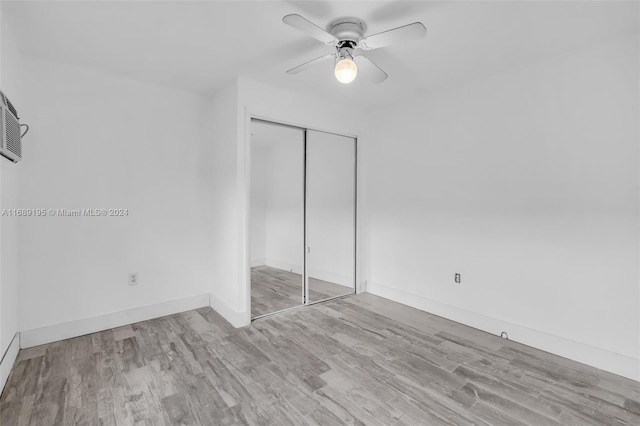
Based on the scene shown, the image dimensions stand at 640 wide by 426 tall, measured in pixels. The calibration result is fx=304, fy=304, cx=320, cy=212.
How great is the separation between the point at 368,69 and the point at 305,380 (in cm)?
231

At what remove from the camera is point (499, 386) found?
209 centimetres

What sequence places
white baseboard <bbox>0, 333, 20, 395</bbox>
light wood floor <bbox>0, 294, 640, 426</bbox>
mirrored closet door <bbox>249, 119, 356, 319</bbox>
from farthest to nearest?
mirrored closet door <bbox>249, 119, 356, 319</bbox>, white baseboard <bbox>0, 333, 20, 395</bbox>, light wood floor <bbox>0, 294, 640, 426</bbox>

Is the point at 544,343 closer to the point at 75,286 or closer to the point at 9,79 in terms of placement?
the point at 75,286

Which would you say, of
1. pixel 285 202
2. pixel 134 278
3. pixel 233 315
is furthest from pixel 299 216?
pixel 134 278

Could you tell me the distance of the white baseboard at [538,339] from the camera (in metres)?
2.23

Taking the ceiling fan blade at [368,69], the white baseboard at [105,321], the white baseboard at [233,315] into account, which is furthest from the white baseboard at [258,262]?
the ceiling fan blade at [368,69]

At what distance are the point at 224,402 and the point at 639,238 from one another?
121 inches

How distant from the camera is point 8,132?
1935 millimetres

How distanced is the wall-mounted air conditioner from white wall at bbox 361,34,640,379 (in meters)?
3.48

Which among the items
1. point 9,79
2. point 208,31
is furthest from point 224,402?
point 9,79

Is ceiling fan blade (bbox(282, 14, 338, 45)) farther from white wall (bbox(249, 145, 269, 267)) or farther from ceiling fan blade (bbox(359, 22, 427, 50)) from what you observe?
white wall (bbox(249, 145, 269, 267))

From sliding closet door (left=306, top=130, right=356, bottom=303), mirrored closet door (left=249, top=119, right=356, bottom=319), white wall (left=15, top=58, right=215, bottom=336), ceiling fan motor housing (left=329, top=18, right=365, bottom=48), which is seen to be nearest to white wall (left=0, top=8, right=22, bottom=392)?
white wall (left=15, top=58, right=215, bottom=336)

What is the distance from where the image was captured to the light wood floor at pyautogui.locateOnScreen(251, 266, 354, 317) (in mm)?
3373

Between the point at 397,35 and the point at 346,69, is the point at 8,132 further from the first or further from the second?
the point at 397,35
